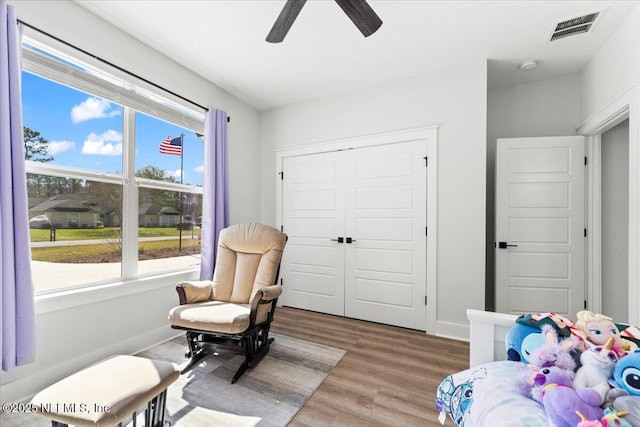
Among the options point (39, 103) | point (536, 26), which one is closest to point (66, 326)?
point (39, 103)

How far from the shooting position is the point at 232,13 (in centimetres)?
198

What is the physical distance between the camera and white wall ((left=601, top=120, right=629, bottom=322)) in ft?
7.96

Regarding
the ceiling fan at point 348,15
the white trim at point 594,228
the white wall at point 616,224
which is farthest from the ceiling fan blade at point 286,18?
the white wall at point 616,224

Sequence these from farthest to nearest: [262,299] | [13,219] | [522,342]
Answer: [262,299], [13,219], [522,342]

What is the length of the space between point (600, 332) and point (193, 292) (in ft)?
7.91

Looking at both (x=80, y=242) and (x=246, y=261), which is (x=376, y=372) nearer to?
(x=246, y=261)

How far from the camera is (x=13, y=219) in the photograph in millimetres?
1515

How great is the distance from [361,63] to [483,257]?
2.21 meters

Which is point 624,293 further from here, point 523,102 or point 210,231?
point 210,231

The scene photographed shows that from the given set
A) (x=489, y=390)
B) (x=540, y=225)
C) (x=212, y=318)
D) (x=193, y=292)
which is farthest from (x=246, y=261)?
(x=540, y=225)

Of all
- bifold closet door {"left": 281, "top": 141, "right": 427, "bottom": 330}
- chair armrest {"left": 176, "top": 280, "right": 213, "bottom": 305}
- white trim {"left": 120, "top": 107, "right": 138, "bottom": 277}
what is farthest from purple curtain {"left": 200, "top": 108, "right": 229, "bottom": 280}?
bifold closet door {"left": 281, "top": 141, "right": 427, "bottom": 330}

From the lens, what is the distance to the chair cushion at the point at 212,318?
185 cm

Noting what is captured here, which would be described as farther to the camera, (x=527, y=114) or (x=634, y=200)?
(x=527, y=114)

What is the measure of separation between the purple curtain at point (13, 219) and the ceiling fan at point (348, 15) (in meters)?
1.46
